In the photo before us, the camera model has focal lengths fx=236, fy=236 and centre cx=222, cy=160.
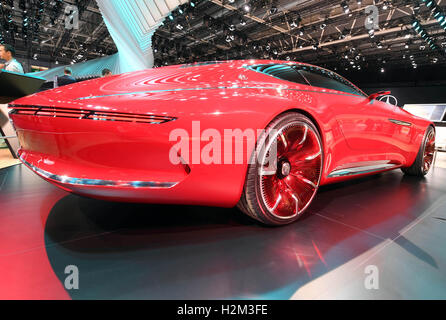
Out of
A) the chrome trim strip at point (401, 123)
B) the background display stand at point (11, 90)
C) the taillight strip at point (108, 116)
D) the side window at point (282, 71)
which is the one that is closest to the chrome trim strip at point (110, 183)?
the taillight strip at point (108, 116)

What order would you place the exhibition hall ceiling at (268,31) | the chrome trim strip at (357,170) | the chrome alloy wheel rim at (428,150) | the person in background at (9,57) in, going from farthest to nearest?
the exhibition hall ceiling at (268,31) → the person in background at (9,57) → the chrome alloy wheel rim at (428,150) → the chrome trim strip at (357,170)

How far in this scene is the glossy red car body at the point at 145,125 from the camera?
110 cm

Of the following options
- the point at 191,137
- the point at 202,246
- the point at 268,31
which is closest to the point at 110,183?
the point at 191,137

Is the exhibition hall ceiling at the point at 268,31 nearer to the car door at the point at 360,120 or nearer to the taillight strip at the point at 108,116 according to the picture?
the car door at the point at 360,120

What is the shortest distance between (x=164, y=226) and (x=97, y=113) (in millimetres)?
750

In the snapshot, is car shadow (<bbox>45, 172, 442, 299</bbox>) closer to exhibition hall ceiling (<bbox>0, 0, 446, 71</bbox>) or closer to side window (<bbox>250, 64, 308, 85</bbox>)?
side window (<bbox>250, 64, 308, 85</bbox>)

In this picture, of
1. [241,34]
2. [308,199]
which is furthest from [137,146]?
[241,34]

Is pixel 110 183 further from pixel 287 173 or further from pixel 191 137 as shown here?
pixel 287 173

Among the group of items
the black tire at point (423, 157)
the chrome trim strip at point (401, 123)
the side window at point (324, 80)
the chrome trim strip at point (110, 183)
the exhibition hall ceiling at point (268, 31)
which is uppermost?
the exhibition hall ceiling at point (268, 31)

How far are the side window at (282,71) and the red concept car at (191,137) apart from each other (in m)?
0.01

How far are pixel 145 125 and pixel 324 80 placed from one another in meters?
1.68

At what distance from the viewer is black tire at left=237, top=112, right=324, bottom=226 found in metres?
1.35

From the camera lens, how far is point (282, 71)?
1.75 meters
